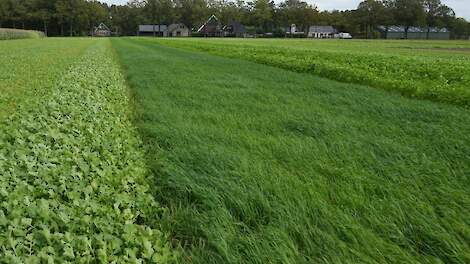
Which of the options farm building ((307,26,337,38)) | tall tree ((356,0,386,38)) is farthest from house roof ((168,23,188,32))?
tall tree ((356,0,386,38))

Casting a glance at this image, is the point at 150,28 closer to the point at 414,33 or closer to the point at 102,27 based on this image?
the point at 102,27

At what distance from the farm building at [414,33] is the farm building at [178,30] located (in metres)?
62.3

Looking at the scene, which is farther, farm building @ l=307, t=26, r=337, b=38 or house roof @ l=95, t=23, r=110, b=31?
house roof @ l=95, t=23, r=110, b=31

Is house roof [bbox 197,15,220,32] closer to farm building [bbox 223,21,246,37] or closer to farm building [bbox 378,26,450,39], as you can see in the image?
farm building [bbox 223,21,246,37]

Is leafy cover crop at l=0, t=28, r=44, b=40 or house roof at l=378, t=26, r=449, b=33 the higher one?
house roof at l=378, t=26, r=449, b=33

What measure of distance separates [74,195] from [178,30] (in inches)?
5085

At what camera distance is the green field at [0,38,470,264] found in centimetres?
316

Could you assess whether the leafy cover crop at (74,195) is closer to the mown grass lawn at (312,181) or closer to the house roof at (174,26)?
the mown grass lawn at (312,181)

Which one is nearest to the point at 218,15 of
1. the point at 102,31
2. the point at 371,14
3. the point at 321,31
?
the point at 321,31

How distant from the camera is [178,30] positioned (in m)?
127

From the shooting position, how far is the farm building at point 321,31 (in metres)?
128

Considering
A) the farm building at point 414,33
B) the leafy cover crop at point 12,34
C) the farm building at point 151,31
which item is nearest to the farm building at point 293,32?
the farm building at point 414,33

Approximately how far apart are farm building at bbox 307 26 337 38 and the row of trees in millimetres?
A: 2330

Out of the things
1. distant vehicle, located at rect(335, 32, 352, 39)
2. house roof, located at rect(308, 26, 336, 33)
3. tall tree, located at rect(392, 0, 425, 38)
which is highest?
tall tree, located at rect(392, 0, 425, 38)
